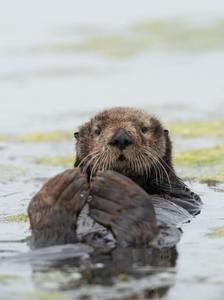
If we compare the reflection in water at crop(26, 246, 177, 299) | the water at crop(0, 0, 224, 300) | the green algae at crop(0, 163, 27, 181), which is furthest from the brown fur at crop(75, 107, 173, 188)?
the green algae at crop(0, 163, 27, 181)

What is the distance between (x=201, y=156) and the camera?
9.74 meters

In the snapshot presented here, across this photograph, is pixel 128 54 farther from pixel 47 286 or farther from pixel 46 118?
pixel 47 286

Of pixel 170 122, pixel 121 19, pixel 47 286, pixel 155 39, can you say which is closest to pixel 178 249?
pixel 47 286

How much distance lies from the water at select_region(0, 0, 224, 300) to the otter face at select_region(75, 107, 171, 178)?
23.5 inches

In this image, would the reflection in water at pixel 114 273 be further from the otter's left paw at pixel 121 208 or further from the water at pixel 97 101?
the otter's left paw at pixel 121 208

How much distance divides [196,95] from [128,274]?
1082cm

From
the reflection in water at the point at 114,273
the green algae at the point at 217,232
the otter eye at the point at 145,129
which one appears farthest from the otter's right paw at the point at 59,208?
the otter eye at the point at 145,129

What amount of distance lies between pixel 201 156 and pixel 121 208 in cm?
470

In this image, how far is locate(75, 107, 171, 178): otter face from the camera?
5859 millimetres

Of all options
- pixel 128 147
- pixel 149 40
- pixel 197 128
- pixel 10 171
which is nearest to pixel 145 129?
pixel 128 147

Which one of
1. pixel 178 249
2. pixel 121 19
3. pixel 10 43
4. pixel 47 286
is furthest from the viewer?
pixel 121 19

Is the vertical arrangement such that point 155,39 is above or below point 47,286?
above

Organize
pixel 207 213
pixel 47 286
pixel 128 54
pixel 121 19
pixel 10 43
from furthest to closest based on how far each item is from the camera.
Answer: pixel 121 19 → pixel 10 43 → pixel 128 54 → pixel 207 213 → pixel 47 286

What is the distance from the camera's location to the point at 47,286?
4.53 m
